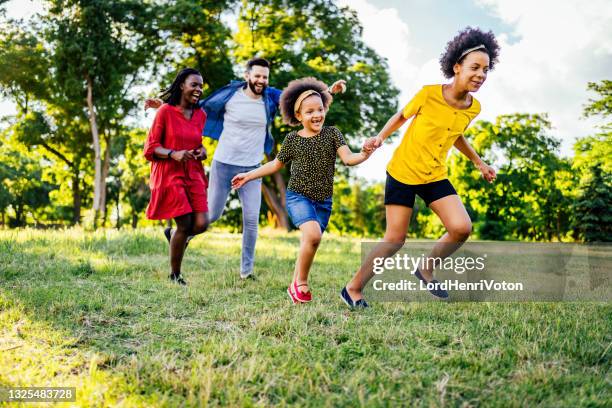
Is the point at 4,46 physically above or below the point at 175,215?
above

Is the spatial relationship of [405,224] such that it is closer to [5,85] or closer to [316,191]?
[316,191]

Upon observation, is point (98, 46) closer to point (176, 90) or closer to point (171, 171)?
point (176, 90)

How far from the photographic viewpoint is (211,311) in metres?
3.89

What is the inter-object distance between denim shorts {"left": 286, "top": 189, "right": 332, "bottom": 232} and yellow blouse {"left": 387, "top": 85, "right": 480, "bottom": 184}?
713mm

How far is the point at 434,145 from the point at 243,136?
240 cm

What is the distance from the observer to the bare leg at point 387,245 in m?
4.22

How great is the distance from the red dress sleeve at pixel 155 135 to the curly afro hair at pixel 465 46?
286cm

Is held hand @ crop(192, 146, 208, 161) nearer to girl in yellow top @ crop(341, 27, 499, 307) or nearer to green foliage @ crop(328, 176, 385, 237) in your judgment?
girl in yellow top @ crop(341, 27, 499, 307)

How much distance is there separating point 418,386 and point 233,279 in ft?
10.8

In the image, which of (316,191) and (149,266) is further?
(149,266)

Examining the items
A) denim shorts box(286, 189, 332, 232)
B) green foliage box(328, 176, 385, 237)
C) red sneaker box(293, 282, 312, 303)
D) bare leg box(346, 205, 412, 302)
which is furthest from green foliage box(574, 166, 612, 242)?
green foliage box(328, 176, 385, 237)

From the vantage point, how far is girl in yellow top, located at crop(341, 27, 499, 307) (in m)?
4.19

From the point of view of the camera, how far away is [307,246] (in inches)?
170

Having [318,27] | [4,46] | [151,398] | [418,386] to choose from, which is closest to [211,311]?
[151,398]
